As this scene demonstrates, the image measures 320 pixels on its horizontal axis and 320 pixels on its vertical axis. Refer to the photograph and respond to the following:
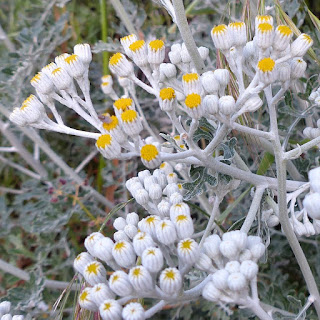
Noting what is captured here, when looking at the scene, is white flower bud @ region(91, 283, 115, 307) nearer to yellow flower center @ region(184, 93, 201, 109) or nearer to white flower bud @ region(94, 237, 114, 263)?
white flower bud @ region(94, 237, 114, 263)

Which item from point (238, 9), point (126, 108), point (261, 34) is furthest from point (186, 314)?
point (238, 9)

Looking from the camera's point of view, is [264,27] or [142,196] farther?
[142,196]

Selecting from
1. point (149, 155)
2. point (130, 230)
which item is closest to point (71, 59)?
point (149, 155)

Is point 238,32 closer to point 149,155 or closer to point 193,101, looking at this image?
point 193,101

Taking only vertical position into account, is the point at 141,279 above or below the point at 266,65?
below

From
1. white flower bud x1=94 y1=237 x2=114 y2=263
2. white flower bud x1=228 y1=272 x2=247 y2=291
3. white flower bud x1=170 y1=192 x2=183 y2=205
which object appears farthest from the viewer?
white flower bud x1=170 y1=192 x2=183 y2=205

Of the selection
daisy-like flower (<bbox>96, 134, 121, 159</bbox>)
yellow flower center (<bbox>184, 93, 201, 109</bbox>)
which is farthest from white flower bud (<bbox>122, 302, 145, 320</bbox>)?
yellow flower center (<bbox>184, 93, 201, 109</bbox>)
